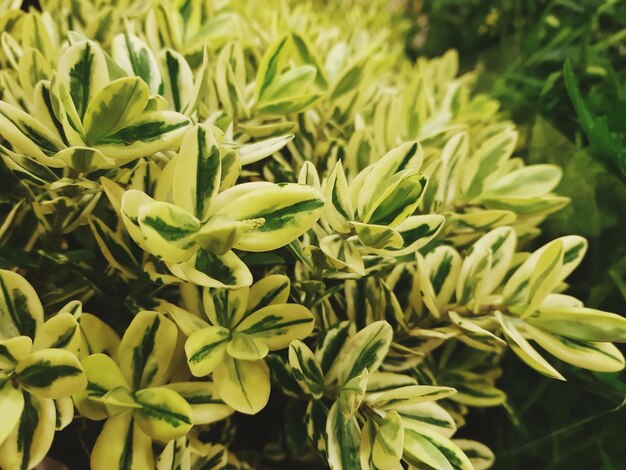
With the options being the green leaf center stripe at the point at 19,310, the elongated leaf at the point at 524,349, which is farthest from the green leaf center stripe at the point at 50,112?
the elongated leaf at the point at 524,349

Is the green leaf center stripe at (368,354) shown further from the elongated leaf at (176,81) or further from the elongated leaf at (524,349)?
the elongated leaf at (176,81)

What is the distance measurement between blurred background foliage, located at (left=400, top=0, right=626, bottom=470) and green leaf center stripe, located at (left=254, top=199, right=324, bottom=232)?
311mm

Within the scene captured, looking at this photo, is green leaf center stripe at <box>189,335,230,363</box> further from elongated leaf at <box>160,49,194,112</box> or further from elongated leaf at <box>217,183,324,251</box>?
elongated leaf at <box>160,49,194,112</box>

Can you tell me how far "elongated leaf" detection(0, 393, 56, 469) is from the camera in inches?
12.3

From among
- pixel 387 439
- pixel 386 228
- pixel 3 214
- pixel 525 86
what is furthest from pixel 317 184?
pixel 525 86

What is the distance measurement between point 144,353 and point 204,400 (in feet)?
0.17

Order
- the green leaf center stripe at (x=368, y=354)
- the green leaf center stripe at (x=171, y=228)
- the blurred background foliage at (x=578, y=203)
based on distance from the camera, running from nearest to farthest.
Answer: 1. the green leaf center stripe at (x=171, y=228)
2. the green leaf center stripe at (x=368, y=354)
3. the blurred background foliage at (x=578, y=203)

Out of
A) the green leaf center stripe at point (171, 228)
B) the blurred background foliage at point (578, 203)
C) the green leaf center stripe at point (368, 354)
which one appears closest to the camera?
the green leaf center stripe at point (171, 228)

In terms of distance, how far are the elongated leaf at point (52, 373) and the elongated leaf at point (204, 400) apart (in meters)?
0.07

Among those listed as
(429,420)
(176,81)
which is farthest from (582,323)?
(176,81)

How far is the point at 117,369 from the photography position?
0.36 metres

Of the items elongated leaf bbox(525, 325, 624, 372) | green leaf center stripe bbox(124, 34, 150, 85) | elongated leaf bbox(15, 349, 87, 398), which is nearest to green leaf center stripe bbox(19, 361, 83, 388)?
elongated leaf bbox(15, 349, 87, 398)

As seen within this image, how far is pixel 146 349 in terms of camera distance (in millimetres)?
368

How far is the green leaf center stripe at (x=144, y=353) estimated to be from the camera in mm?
364
